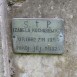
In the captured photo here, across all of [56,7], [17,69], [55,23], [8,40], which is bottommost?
[17,69]

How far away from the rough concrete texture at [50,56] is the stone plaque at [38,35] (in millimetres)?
50

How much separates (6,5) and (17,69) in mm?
629

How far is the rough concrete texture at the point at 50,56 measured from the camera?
6.48 ft

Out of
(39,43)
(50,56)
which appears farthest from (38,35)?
(50,56)

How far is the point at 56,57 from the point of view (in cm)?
205

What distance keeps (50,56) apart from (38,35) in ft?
0.78

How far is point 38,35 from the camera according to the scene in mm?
2014

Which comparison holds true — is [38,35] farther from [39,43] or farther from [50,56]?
[50,56]

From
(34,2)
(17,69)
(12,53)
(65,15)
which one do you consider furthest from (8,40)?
(65,15)

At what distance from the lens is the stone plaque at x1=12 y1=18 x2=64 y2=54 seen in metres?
1.99

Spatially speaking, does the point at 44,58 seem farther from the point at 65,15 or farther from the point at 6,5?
the point at 6,5

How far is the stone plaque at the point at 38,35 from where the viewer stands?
1.99 metres

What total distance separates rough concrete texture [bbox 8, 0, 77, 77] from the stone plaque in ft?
0.17

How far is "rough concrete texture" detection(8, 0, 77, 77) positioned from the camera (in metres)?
1.97
